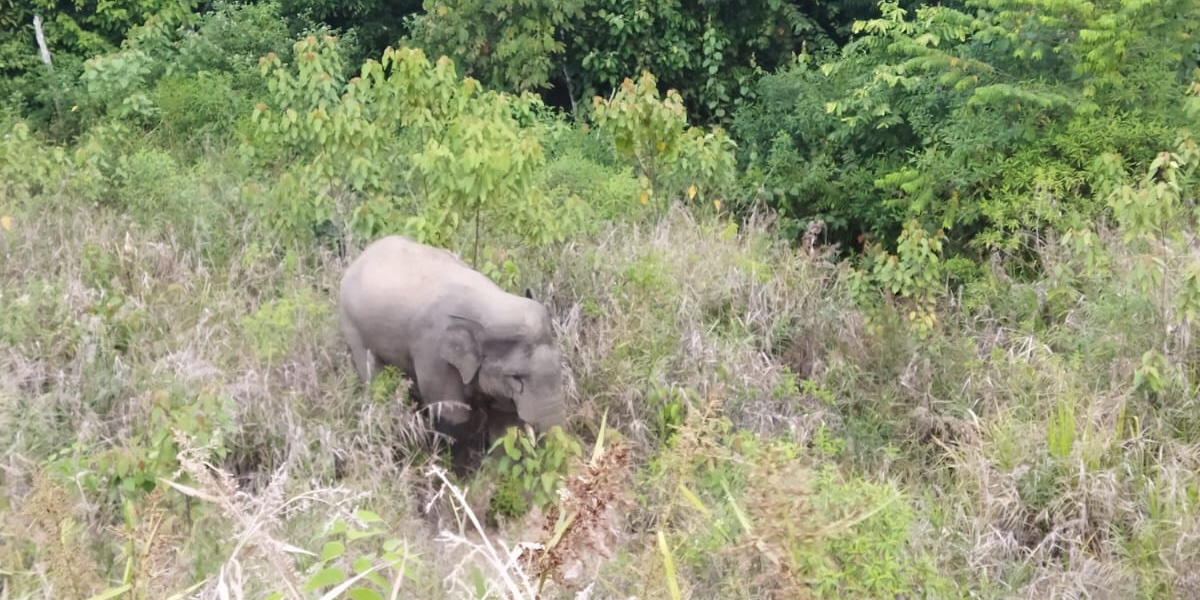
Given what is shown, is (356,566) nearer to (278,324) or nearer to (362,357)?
(362,357)

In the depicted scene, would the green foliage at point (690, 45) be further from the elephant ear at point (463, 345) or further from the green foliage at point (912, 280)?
the elephant ear at point (463, 345)

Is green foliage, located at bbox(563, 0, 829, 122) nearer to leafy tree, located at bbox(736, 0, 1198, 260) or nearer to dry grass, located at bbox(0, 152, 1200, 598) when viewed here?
leafy tree, located at bbox(736, 0, 1198, 260)

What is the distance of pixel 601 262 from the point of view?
6.30 metres

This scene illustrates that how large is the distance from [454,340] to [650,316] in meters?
1.45

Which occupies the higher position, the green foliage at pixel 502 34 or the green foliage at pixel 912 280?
the green foliage at pixel 502 34

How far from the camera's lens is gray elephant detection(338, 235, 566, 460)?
4.71 meters

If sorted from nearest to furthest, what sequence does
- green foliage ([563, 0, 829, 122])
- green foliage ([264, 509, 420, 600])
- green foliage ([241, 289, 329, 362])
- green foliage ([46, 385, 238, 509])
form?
1. green foliage ([264, 509, 420, 600])
2. green foliage ([46, 385, 238, 509])
3. green foliage ([241, 289, 329, 362])
4. green foliage ([563, 0, 829, 122])

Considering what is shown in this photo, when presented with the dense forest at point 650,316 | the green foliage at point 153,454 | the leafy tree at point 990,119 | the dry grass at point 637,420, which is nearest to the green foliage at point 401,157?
the dense forest at point 650,316

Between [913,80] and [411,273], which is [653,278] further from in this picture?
[913,80]

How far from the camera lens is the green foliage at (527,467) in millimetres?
4676

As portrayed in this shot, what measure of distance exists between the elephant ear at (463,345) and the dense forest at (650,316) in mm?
340

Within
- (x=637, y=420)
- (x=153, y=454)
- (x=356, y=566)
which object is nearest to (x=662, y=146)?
(x=637, y=420)

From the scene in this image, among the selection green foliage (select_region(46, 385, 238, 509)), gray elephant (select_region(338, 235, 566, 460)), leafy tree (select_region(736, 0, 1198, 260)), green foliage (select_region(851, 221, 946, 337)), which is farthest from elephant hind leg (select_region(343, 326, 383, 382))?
leafy tree (select_region(736, 0, 1198, 260))

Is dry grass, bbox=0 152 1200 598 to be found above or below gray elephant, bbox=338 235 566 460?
below
